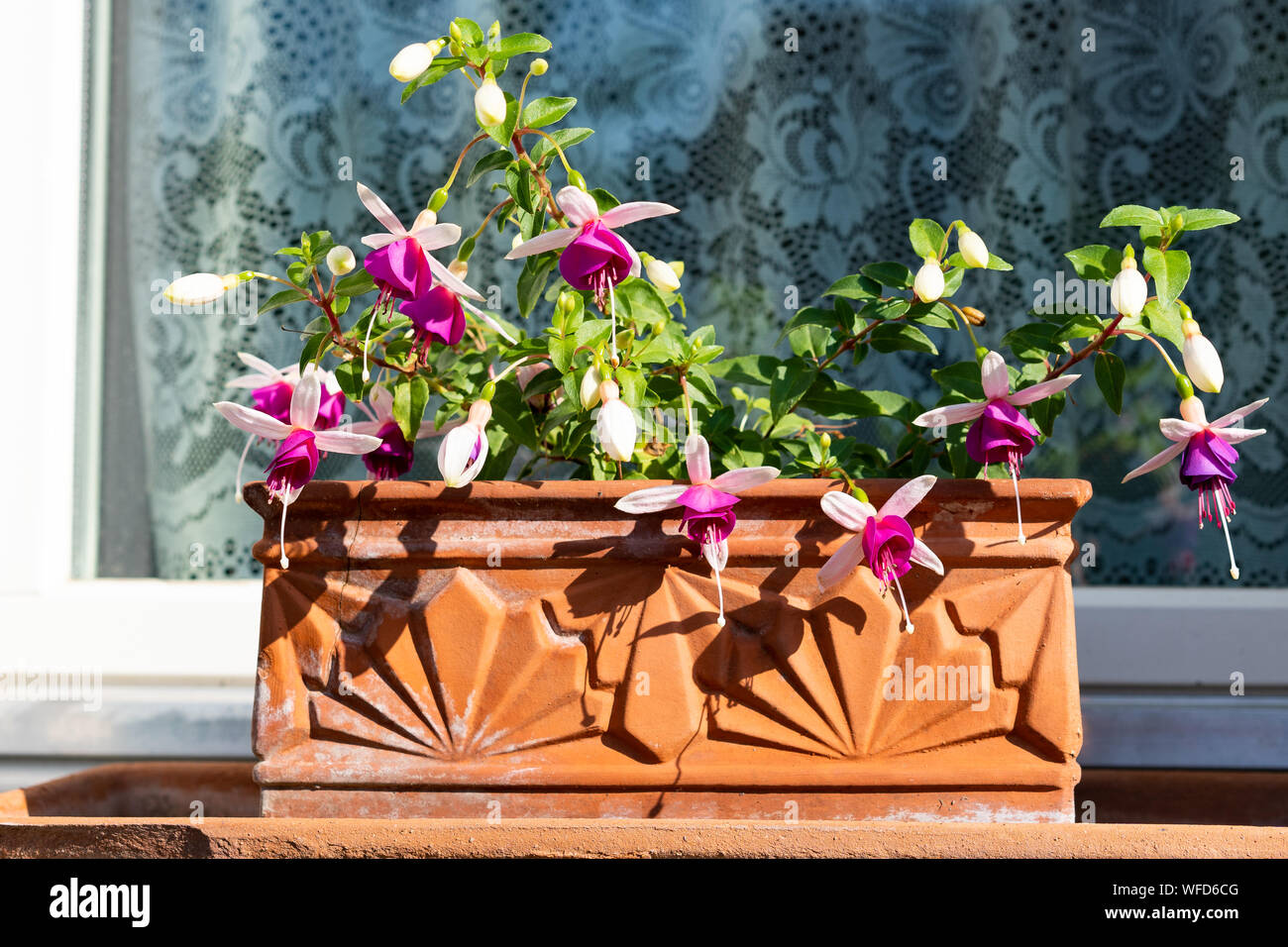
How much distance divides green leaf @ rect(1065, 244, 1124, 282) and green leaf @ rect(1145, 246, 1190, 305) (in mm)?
21

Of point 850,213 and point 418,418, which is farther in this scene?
point 850,213

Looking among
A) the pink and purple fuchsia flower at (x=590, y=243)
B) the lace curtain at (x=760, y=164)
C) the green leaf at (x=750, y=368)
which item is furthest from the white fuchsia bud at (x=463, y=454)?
the lace curtain at (x=760, y=164)

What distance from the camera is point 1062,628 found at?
0.64 m

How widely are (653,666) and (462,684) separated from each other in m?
0.12

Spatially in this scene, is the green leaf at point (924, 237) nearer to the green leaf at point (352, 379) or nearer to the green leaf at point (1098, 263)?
the green leaf at point (1098, 263)

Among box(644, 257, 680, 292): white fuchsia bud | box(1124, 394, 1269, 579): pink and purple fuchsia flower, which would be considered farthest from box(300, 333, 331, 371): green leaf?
box(1124, 394, 1269, 579): pink and purple fuchsia flower

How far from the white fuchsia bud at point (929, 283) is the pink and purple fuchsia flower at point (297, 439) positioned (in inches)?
14.5

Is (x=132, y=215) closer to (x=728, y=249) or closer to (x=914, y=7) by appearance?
(x=728, y=249)

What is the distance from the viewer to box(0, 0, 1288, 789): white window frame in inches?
41.3

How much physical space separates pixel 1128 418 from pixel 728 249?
0.50m

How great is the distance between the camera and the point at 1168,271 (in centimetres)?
63
